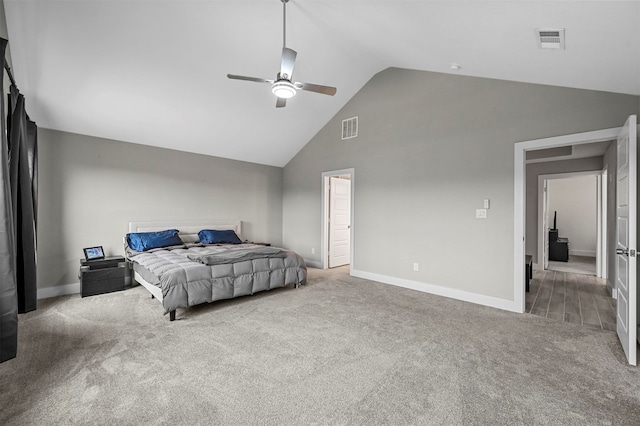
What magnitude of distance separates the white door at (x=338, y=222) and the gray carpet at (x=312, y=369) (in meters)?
2.73

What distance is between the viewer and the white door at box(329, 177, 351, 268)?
620cm

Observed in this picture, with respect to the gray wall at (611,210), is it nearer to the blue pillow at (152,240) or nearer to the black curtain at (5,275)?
the black curtain at (5,275)

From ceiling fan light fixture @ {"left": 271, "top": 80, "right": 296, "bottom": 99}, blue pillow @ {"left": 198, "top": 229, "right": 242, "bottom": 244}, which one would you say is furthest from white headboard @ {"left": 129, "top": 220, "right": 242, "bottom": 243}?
ceiling fan light fixture @ {"left": 271, "top": 80, "right": 296, "bottom": 99}

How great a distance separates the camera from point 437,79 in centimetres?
439

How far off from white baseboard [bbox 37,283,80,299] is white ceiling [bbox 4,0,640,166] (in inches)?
90.8

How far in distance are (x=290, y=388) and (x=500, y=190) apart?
11.3 feet

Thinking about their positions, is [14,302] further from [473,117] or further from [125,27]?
[473,117]

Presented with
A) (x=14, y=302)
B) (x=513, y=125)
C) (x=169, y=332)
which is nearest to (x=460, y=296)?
(x=513, y=125)

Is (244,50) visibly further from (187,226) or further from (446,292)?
(446,292)

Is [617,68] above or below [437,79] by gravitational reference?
below

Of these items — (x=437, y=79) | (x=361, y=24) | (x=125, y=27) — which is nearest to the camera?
(x=125, y=27)

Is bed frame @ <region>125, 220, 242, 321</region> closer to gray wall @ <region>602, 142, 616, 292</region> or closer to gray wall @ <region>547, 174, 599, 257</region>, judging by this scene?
gray wall @ <region>602, 142, 616, 292</region>

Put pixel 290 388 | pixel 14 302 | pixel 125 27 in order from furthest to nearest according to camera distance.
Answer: pixel 125 27 → pixel 290 388 → pixel 14 302

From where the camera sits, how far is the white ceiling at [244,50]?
2.41 metres
